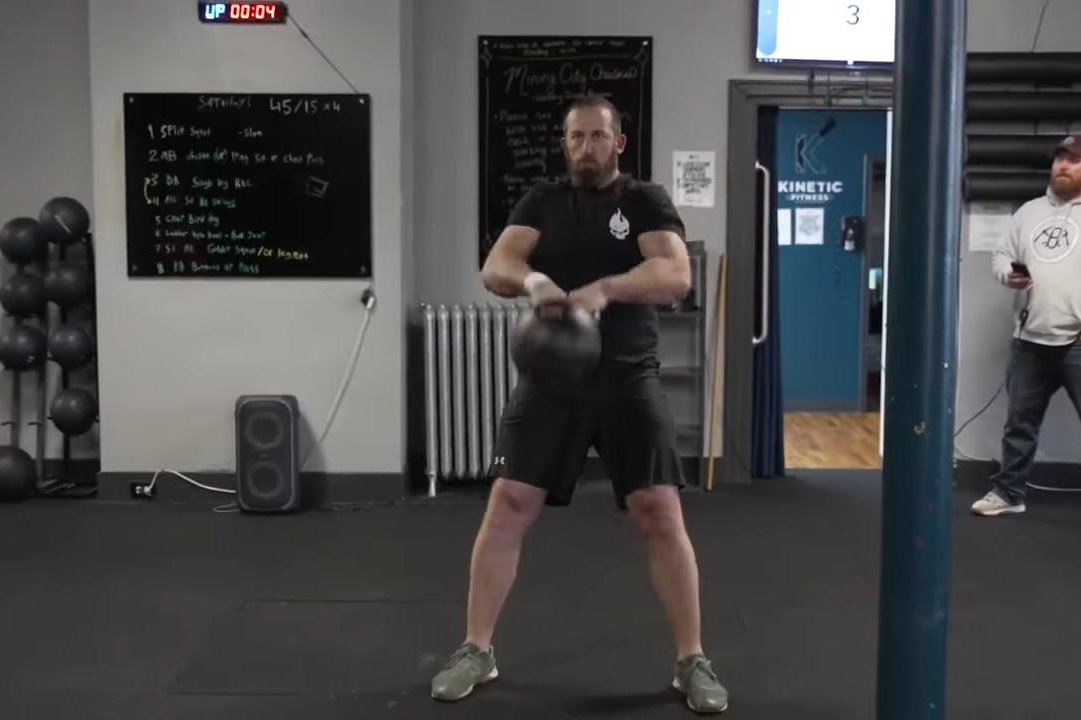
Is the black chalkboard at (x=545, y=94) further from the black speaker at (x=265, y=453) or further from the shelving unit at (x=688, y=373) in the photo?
the black speaker at (x=265, y=453)

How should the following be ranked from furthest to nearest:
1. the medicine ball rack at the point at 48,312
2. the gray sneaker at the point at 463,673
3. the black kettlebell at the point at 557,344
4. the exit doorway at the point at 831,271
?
the exit doorway at the point at 831,271, the medicine ball rack at the point at 48,312, the gray sneaker at the point at 463,673, the black kettlebell at the point at 557,344

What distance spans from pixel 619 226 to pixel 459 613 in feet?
4.55

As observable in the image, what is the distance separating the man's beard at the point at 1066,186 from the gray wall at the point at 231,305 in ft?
8.96

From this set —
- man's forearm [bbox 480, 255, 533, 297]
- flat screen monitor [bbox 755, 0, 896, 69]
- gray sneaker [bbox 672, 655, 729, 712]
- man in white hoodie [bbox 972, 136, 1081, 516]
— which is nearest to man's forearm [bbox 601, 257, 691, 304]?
man's forearm [bbox 480, 255, 533, 297]

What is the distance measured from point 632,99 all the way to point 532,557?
7.51ft

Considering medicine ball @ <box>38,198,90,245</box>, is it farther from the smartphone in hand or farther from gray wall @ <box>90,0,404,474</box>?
the smartphone in hand

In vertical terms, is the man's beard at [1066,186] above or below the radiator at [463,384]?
above

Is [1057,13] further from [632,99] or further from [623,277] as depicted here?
[623,277]

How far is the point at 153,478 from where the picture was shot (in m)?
5.02

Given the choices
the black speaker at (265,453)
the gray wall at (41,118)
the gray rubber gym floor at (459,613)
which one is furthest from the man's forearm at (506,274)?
the gray wall at (41,118)

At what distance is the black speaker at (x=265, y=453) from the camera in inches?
186

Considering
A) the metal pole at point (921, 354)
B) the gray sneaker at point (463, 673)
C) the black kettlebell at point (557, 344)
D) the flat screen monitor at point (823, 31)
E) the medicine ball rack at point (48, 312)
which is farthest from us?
the flat screen monitor at point (823, 31)

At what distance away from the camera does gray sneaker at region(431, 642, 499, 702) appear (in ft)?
9.02

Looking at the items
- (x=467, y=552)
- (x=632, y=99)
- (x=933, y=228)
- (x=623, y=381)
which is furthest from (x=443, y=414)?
(x=933, y=228)
